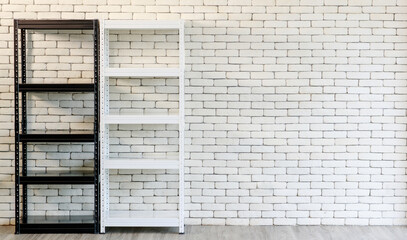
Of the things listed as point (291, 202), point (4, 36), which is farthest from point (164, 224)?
point (4, 36)

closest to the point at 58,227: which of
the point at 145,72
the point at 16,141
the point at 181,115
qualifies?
the point at 16,141

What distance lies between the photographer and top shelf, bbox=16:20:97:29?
17.1ft

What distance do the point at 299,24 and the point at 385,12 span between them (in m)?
0.87

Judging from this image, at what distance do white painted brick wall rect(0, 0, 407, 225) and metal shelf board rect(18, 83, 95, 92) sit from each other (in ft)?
1.03

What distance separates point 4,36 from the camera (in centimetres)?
553

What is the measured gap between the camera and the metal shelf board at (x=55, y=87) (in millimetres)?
5203

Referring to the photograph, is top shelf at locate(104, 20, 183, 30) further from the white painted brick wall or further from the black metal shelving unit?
the white painted brick wall

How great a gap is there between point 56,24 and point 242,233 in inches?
106

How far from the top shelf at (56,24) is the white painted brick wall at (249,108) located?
291 mm

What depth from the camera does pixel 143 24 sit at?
519 centimetres

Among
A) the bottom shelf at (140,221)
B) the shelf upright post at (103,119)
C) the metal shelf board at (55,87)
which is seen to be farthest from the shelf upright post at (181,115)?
the metal shelf board at (55,87)

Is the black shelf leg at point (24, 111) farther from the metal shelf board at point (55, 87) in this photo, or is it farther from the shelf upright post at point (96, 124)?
the shelf upright post at point (96, 124)

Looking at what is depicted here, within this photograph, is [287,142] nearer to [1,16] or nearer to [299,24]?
[299,24]

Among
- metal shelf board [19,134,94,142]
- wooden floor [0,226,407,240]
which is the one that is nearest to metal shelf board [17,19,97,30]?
metal shelf board [19,134,94,142]
